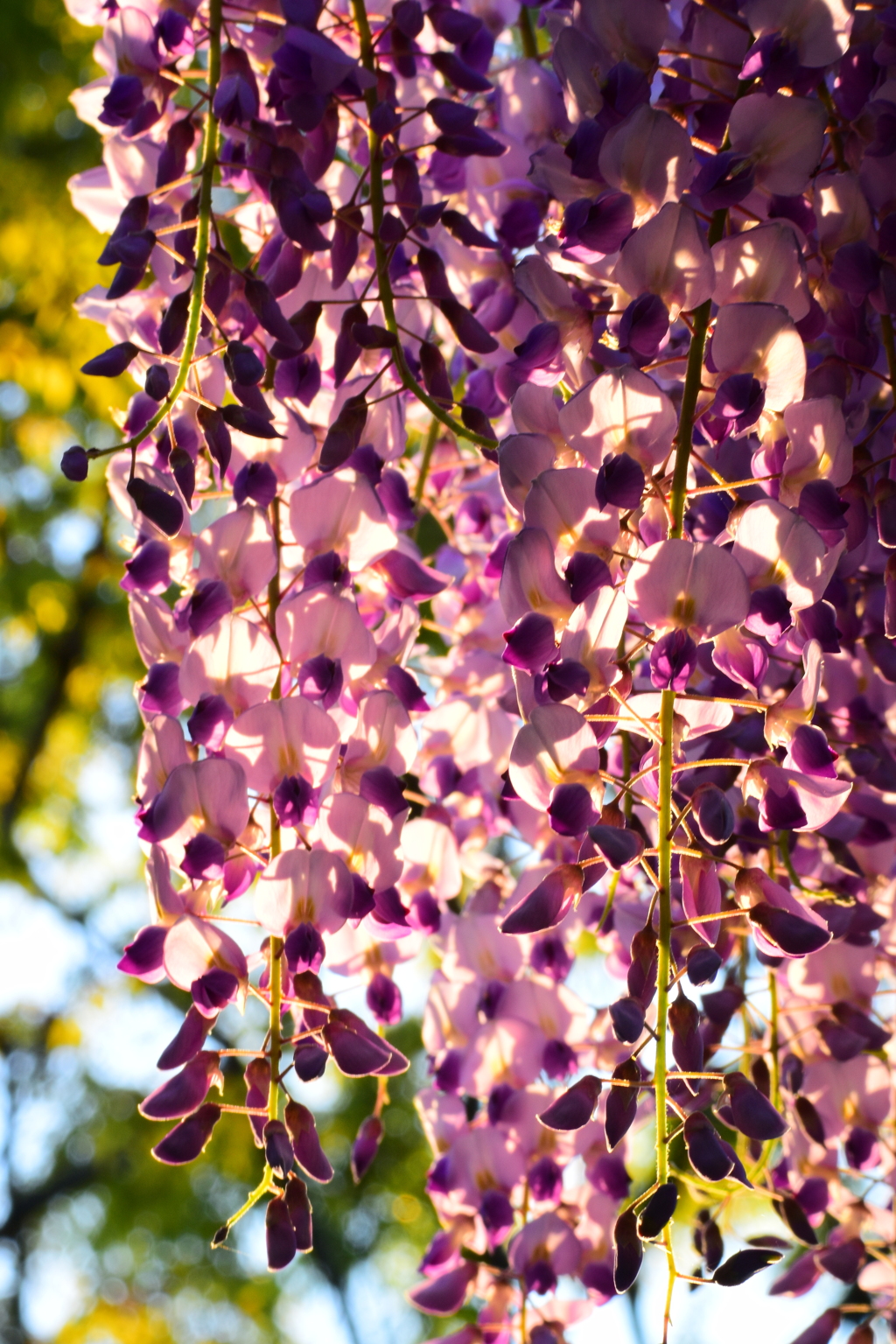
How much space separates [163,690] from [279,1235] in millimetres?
250

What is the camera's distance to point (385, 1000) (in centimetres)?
70

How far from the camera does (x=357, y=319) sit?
65cm

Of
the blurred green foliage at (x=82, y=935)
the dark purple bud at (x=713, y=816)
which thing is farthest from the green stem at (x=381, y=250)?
the blurred green foliage at (x=82, y=935)

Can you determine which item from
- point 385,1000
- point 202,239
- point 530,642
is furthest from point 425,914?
point 202,239

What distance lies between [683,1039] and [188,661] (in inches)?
10.9

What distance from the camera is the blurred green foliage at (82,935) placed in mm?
3062

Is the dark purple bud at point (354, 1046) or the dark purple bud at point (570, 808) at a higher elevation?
the dark purple bud at point (570, 808)

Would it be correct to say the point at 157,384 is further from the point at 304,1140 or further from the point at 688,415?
the point at 304,1140

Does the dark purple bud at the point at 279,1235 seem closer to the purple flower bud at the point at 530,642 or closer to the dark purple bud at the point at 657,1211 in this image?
the dark purple bud at the point at 657,1211

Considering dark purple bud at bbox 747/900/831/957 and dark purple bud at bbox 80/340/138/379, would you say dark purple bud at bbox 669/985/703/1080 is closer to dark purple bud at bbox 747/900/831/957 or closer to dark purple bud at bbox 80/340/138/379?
dark purple bud at bbox 747/900/831/957

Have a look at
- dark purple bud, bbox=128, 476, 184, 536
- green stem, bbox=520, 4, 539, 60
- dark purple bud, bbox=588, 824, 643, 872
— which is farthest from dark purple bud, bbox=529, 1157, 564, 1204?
green stem, bbox=520, 4, 539, 60

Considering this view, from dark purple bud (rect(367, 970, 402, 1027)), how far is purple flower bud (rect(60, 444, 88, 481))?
1.05ft

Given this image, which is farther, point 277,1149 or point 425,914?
point 425,914

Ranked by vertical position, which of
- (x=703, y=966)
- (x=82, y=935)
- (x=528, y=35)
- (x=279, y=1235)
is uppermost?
(x=528, y=35)
